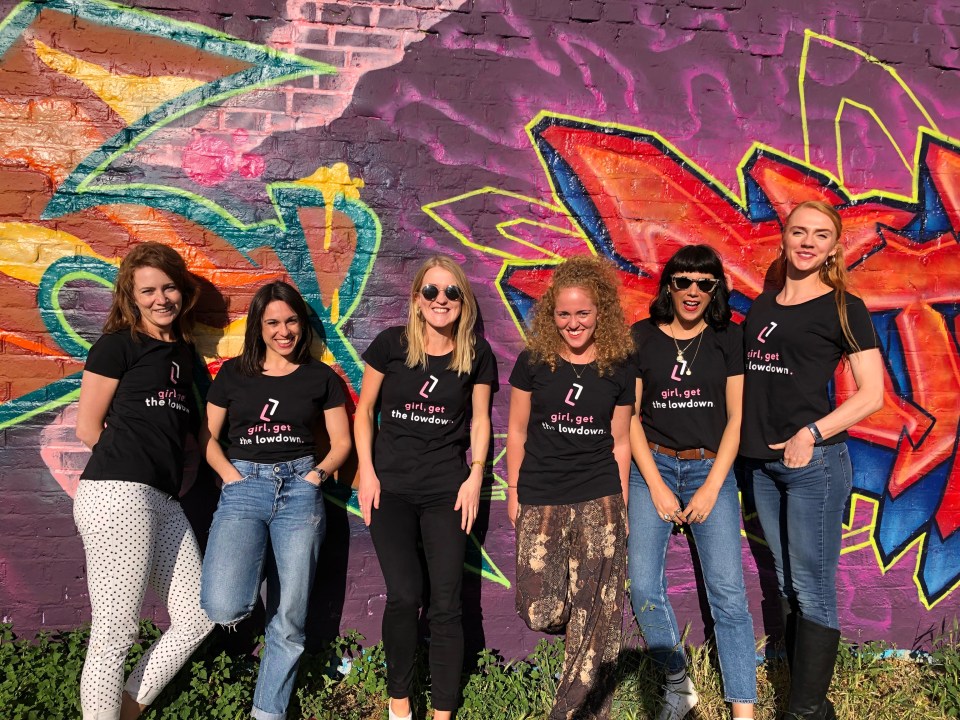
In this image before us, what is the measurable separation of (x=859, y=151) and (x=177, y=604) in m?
4.25

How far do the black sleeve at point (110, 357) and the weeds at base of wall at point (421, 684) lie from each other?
56.7 inches

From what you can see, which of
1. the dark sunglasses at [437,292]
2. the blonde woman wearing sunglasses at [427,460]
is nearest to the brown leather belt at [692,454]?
the blonde woman wearing sunglasses at [427,460]

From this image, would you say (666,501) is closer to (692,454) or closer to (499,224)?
(692,454)

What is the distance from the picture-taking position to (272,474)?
3229 millimetres

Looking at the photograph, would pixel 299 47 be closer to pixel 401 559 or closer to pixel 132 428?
pixel 132 428

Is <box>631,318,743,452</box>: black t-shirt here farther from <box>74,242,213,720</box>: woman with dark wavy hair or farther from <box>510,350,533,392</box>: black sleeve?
<box>74,242,213,720</box>: woman with dark wavy hair

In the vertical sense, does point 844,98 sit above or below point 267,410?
above

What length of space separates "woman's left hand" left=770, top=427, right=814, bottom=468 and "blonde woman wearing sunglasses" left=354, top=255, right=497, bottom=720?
4.65ft

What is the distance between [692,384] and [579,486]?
2.35 feet

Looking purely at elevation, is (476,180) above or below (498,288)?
above

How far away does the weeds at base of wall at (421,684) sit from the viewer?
3244 millimetres

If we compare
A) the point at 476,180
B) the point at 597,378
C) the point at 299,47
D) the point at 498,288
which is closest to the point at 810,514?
the point at 597,378

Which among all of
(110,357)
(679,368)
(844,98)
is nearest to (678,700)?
(679,368)

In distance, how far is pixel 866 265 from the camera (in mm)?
3820
